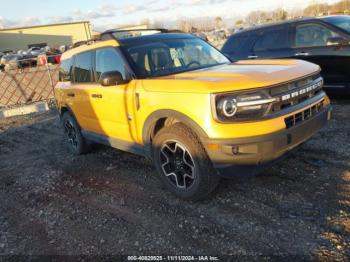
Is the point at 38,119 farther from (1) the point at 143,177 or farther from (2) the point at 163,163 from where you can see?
(2) the point at 163,163

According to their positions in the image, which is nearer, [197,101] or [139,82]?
[197,101]

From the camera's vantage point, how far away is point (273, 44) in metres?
7.46

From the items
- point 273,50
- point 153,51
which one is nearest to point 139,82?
point 153,51

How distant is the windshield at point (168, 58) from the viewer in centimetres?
430

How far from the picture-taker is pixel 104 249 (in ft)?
10.8

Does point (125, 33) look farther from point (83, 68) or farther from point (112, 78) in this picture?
point (112, 78)

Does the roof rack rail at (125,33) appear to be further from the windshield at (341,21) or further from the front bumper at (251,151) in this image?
the windshield at (341,21)

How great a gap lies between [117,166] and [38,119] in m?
5.94

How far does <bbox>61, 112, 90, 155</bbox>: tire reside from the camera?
6.00 metres

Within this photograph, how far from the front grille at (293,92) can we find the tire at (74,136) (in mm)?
3672

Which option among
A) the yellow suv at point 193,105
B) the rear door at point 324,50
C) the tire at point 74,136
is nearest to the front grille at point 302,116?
the yellow suv at point 193,105

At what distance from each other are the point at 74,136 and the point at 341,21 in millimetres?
5506

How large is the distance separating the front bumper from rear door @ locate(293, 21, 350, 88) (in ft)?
11.9

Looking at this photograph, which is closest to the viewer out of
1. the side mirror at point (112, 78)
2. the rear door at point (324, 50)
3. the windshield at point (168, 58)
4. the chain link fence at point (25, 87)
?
the side mirror at point (112, 78)
